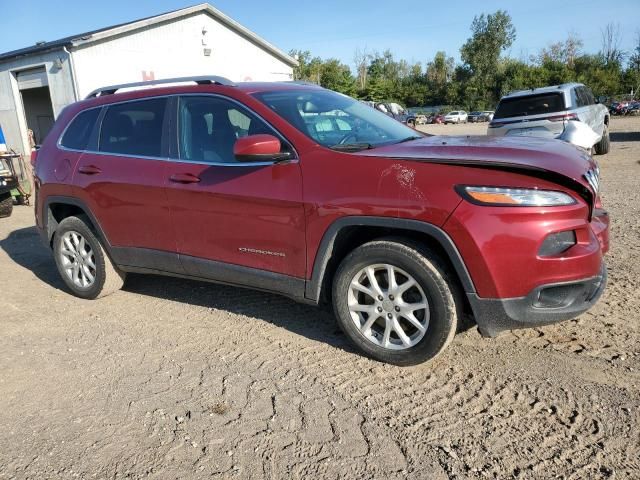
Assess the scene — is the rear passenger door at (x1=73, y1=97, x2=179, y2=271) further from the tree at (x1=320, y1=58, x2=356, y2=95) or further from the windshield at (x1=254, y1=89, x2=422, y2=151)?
the tree at (x1=320, y1=58, x2=356, y2=95)

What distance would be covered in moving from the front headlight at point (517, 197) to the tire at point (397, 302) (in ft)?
1.47

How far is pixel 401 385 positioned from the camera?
3057 millimetres

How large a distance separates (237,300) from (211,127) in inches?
61.0

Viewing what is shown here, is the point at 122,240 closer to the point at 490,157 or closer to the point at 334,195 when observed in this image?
the point at 334,195

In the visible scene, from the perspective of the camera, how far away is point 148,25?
19.0 metres

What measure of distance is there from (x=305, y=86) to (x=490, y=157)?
2009mm

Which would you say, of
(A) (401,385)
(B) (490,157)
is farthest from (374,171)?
(A) (401,385)

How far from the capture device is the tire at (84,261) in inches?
182

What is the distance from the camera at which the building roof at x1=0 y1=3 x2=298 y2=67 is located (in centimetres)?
1708

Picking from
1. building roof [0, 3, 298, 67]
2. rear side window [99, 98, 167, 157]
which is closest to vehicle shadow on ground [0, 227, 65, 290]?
rear side window [99, 98, 167, 157]

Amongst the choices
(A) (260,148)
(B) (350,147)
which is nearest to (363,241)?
(B) (350,147)

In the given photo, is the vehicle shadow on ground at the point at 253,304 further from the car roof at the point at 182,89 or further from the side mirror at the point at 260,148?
the car roof at the point at 182,89

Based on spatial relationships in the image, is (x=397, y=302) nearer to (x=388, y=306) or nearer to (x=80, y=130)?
(x=388, y=306)

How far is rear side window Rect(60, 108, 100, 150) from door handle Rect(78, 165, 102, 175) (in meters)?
0.22
